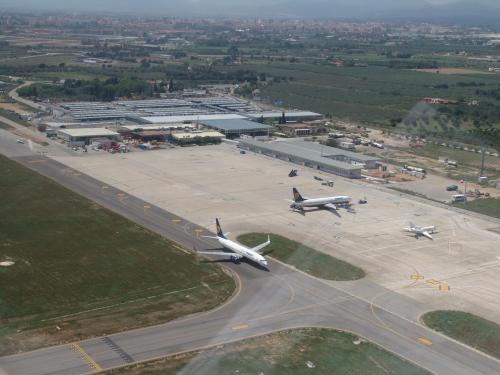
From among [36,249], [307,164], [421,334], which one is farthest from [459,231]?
[36,249]

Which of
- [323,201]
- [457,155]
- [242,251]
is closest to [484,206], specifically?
[323,201]

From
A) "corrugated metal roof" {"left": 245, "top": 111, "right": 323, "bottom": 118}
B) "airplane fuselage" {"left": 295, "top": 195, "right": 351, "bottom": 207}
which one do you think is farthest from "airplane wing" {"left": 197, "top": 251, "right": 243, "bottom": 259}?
"corrugated metal roof" {"left": 245, "top": 111, "right": 323, "bottom": 118}

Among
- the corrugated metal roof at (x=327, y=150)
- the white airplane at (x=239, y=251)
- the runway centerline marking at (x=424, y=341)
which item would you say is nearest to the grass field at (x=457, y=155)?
the corrugated metal roof at (x=327, y=150)

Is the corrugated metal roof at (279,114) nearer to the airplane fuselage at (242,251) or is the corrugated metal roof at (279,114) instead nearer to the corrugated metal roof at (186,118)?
the corrugated metal roof at (186,118)

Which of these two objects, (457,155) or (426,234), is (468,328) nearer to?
(426,234)

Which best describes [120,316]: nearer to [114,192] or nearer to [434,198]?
[114,192]

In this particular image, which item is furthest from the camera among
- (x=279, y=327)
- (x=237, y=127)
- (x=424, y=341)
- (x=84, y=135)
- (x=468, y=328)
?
(x=237, y=127)

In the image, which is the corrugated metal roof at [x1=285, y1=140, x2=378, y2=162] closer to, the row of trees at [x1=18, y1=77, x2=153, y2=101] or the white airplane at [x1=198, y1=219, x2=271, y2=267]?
the white airplane at [x1=198, y1=219, x2=271, y2=267]
